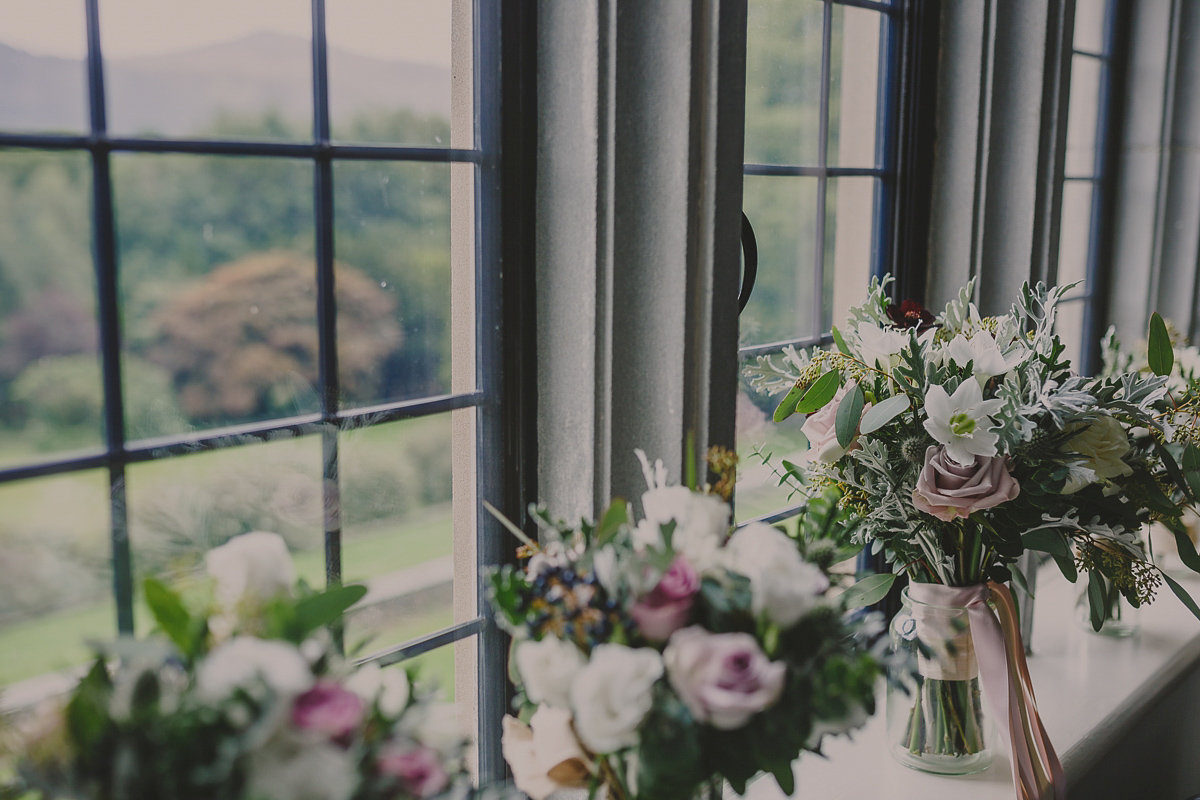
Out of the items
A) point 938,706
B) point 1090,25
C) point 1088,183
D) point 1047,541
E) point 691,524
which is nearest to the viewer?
point 691,524

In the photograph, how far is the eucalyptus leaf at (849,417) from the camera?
3.87 feet

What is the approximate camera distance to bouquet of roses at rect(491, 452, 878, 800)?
69cm

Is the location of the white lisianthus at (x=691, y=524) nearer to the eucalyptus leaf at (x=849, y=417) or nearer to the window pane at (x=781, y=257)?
the eucalyptus leaf at (x=849, y=417)

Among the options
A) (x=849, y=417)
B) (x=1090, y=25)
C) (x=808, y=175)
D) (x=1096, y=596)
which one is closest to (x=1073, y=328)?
(x=1090, y=25)

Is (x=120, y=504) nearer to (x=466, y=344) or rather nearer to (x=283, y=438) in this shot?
(x=283, y=438)

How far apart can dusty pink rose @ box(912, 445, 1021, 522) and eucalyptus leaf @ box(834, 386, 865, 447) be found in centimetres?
10

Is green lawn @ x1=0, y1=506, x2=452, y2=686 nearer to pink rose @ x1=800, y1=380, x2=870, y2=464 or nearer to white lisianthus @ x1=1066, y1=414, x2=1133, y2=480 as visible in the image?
pink rose @ x1=800, y1=380, x2=870, y2=464

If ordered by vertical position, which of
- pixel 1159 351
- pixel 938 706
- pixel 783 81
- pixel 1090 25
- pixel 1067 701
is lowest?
pixel 1067 701

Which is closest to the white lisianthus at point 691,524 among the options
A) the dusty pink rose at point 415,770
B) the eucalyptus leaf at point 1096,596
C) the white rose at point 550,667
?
the white rose at point 550,667

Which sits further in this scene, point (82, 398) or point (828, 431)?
point (828, 431)

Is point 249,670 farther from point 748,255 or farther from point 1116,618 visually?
point 1116,618

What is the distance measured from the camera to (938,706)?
4.56 ft

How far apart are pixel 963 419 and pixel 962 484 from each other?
0.30ft

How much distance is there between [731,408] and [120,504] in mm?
654
